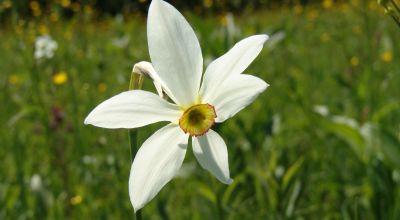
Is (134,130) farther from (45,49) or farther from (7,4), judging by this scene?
(45,49)

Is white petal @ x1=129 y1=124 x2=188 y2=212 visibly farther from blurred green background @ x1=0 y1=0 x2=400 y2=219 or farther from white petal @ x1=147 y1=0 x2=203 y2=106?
blurred green background @ x1=0 y1=0 x2=400 y2=219

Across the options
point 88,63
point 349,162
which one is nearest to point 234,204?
point 349,162

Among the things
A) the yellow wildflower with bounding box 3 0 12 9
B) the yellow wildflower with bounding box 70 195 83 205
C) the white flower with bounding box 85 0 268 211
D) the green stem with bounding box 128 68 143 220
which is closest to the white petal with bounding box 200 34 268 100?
the white flower with bounding box 85 0 268 211

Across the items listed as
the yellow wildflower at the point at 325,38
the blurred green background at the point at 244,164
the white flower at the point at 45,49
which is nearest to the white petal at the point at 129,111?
the blurred green background at the point at 244,164

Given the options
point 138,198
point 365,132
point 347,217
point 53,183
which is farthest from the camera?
point 53,183

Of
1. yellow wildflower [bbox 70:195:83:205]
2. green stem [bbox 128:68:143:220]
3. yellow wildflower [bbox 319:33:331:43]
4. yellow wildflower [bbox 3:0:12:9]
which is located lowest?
yellow wildflower [bbox 319:33:331:43]

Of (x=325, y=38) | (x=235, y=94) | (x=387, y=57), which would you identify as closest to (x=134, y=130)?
(x=235, y=94)

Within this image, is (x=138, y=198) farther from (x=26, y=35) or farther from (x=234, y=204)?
(x=26, y=35)
